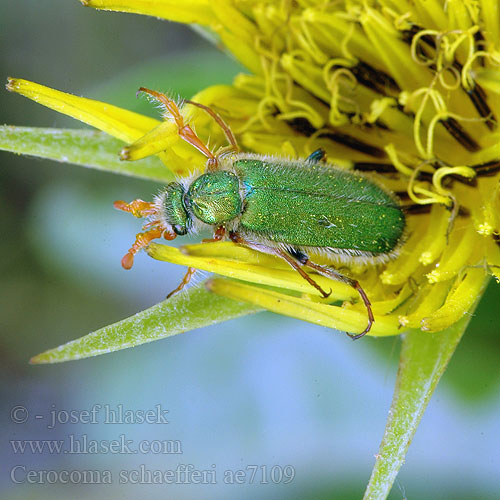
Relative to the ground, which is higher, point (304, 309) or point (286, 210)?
point (286, 210)

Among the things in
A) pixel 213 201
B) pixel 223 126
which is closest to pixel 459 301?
pixel 213 201

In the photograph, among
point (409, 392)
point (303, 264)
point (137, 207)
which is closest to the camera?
point (409, 392)

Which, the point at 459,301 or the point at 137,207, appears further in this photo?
the point at 137,207

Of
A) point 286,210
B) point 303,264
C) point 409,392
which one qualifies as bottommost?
point 409,392

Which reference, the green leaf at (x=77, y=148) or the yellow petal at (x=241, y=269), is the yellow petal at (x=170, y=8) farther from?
the yellow petal at (x=241, y=269)

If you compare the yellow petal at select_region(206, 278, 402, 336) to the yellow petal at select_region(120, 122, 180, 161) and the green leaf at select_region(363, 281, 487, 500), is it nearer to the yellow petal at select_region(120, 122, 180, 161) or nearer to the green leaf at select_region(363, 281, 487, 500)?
the green leaf at select_region(363, 281, 487, 500)

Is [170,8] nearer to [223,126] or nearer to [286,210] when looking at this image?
[223,126]

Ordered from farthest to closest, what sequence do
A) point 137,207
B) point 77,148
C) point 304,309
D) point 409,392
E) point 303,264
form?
point 77,148
point 137,207
point 303,264
point 409,392
point 304,309

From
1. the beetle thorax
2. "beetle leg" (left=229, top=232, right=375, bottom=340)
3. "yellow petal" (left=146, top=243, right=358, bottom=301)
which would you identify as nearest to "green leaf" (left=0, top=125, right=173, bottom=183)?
the beetle thorax
